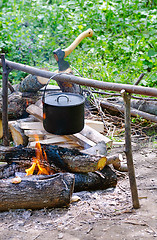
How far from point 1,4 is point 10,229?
8452 millimetres

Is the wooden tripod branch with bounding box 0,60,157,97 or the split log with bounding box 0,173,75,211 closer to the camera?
the wooden tripod branch with bounding box 0,60,157,97

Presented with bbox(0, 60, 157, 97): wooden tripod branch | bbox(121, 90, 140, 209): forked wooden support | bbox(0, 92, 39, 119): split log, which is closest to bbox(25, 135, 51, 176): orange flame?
bbox(0, 60, 157, 97): wooden tripod branch

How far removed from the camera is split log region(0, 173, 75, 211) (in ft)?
10.7

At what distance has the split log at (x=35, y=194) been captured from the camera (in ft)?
10.7

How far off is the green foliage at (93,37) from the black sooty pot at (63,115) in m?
3.73

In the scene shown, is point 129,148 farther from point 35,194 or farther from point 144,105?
point 144,105

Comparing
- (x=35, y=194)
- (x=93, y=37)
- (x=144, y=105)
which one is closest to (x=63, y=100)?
(x=35, y=194)

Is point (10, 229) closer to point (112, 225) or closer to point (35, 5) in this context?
point (112, 225)

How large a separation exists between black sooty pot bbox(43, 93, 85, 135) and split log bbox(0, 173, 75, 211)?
563mm

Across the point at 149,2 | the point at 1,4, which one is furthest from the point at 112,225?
the point at 1,4

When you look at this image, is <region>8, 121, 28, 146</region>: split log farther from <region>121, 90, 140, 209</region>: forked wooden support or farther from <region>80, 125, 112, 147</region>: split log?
<region>121, 90, 140, 209</region>: forked wooden support

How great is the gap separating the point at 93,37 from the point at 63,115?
617cm

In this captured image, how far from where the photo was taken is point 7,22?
8.08 m

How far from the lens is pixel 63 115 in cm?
320
